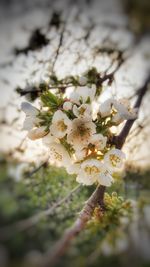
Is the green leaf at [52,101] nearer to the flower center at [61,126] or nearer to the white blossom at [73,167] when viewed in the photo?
the flower center at [61,126]

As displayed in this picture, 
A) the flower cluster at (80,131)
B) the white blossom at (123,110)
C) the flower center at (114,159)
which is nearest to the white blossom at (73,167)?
the flower cluster at (80,131)

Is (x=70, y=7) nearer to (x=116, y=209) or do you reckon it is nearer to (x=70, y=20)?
(x=70, y=20)

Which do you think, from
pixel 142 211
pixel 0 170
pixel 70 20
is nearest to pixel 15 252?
pixel 0 170

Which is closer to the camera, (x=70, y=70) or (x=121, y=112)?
(x=121, y=112)

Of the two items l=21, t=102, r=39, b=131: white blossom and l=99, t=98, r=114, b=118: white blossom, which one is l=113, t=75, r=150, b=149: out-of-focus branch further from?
l=21, t=102, r=39, b=131: white blossom

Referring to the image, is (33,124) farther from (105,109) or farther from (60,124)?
(105,109)

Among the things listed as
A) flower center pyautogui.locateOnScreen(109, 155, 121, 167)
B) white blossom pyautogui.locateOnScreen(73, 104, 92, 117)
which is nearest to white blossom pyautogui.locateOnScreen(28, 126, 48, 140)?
white blossom pyautogui.locateOnScreen(73, 104, 92, 117)

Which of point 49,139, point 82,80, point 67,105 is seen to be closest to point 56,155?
point 49,139
